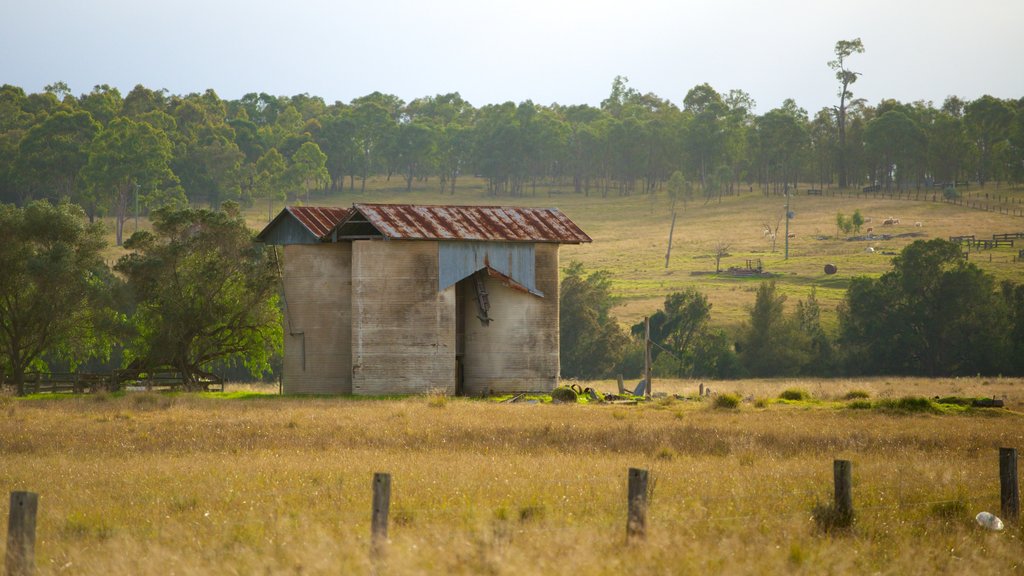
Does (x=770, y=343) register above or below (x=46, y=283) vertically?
below

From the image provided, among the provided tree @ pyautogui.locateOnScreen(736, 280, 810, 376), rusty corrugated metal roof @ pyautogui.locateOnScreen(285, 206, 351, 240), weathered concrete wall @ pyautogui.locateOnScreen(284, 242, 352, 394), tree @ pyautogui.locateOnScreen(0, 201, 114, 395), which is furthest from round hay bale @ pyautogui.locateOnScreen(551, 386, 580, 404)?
tree @ pyautogui.locateOnScreen(736, 280, 810, 376)

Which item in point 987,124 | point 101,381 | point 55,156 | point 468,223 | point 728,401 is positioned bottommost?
point 101,381

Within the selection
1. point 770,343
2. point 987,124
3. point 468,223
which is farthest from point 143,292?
point 987,124

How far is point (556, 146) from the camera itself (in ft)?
501

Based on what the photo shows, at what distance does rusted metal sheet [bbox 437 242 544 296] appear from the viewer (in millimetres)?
45938

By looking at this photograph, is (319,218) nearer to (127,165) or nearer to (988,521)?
(988,521)

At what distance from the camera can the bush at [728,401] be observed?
123ft

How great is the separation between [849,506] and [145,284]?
131 feet

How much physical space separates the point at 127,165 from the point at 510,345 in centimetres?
7782

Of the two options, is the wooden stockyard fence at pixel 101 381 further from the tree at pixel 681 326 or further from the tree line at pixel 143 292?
the tree at pixel 681 326

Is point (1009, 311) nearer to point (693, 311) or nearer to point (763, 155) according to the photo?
point (693, 311)

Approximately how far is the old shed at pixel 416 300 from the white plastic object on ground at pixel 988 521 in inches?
1209

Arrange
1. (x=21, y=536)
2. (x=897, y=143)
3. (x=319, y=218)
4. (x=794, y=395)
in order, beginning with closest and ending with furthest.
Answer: (x=21, y=536), (x=794, y=395), (x=319, y=218), (x=897, y=143)

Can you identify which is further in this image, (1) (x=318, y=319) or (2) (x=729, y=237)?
(2) (x=729, y=237)
